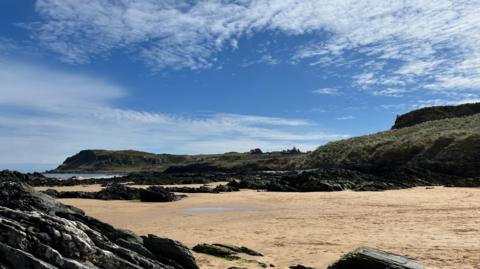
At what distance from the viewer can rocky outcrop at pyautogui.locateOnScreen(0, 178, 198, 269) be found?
28.1ft

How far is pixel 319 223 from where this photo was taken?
67.9 ft

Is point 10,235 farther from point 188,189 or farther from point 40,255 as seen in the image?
point 188,189

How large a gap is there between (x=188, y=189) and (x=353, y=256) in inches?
1253

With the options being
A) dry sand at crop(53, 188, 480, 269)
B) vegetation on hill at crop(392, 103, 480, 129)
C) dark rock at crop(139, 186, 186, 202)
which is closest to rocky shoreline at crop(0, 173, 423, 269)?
dry sand at crop(53, 188, 480, 269)

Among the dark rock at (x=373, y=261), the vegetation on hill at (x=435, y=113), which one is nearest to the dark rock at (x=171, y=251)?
the dark rock at (x=373, y=261)

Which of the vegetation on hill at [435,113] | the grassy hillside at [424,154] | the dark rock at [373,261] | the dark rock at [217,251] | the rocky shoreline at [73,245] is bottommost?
the dark rock at [217,251]

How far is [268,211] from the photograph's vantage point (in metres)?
25.9

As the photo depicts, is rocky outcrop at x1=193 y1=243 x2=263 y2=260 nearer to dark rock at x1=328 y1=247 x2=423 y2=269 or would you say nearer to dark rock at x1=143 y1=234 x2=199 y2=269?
dark rock at x1=143 y1=234 x2=199 y2=269

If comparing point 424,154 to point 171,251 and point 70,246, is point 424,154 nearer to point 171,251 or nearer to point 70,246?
point 171,251

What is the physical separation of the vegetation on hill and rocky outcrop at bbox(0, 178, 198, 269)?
91.1 metres

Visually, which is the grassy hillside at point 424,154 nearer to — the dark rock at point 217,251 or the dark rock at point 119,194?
the dark rock at point 119,194

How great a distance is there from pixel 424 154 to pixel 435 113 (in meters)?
46.6

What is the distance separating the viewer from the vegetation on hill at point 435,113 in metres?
92.5

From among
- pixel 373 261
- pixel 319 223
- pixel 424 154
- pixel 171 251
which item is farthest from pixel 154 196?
pixel 424 154
